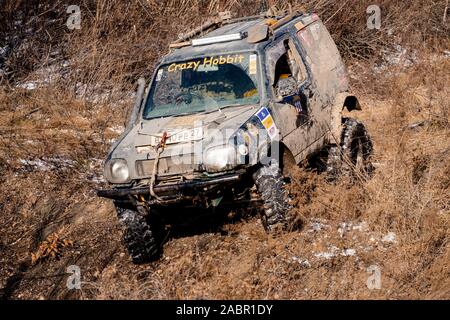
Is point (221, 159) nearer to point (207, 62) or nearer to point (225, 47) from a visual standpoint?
point (207, 62)

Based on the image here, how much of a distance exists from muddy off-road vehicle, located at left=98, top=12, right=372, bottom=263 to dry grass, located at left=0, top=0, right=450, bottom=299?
46 centimetres

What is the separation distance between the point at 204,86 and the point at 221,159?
A: 1.30 metres

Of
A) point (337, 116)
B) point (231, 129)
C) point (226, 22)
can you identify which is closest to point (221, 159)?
point (231, 129)

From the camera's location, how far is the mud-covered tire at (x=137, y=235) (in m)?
6.18

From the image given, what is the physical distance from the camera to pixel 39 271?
6.55 meters

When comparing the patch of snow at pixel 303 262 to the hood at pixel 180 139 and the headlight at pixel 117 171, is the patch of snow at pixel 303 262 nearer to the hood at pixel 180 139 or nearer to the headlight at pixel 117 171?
the hood at pixel 180 139

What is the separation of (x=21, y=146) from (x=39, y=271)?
11.5ft

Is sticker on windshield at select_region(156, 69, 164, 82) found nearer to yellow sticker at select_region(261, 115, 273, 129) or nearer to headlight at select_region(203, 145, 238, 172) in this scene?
yellow sticker at select_region(261, 115, 273, 129)

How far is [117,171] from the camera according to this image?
614cm

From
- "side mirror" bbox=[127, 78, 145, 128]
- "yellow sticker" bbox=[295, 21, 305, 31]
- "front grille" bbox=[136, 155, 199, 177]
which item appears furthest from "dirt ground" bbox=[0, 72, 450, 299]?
"yellow sticker" bbox=[295, 21, 305, 31]

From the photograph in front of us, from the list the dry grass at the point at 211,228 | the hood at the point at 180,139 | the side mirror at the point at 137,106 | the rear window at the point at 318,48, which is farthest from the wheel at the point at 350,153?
the side mirror at the point at 137,106

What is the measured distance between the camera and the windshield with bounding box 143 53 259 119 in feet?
21.6

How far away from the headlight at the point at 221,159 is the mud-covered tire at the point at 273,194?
36 cm
